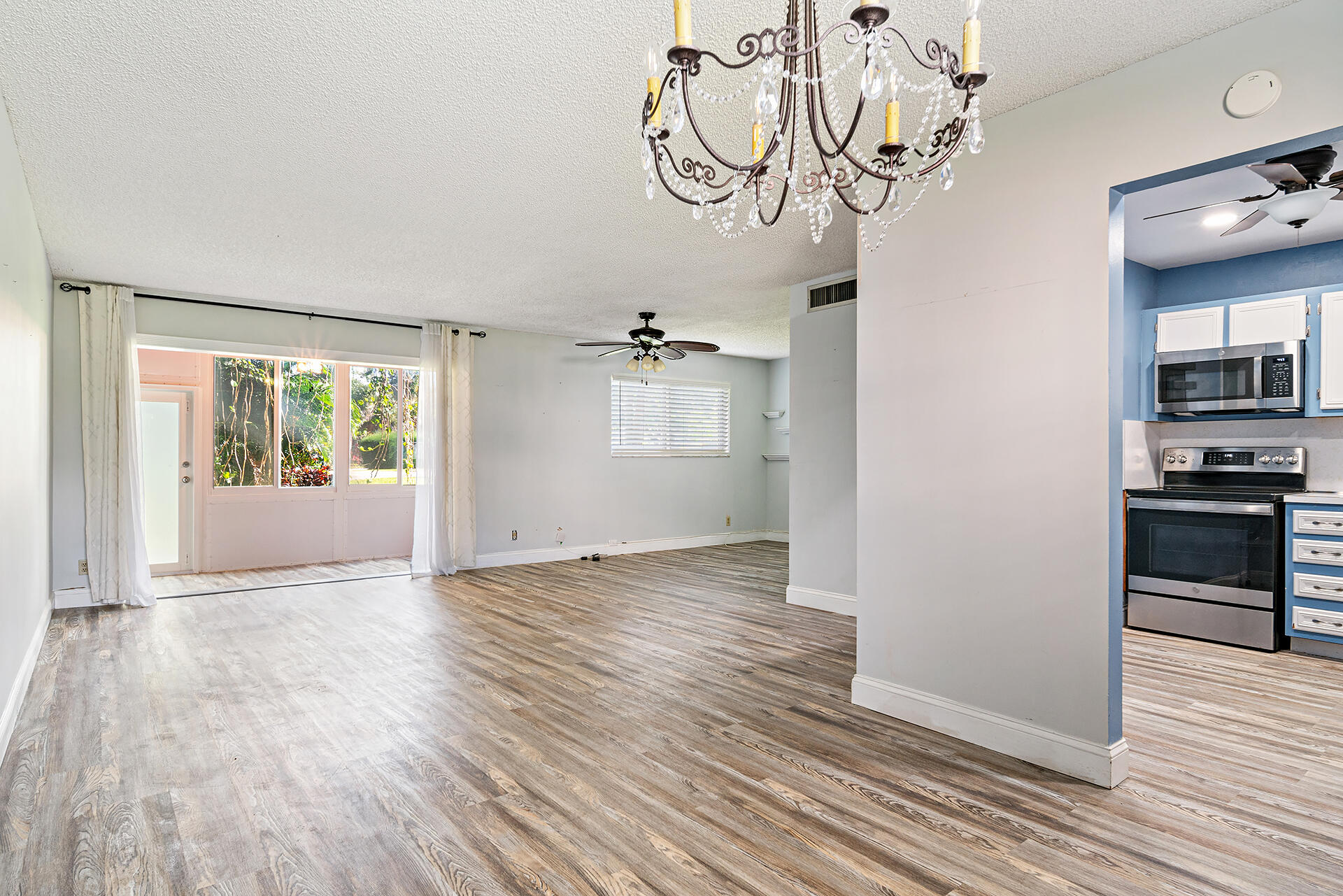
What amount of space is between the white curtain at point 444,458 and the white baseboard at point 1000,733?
4.78 metres

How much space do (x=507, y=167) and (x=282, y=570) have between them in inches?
236

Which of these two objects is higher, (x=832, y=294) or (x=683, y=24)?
(x=832, y=294)

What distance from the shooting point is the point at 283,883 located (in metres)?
1.93

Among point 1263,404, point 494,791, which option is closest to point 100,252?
point 494,791

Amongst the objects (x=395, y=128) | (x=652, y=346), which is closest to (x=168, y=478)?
(x=652, y=346)

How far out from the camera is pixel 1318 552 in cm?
414

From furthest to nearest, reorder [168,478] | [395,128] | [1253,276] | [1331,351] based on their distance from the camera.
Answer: [168,478] < [1253,276] < [1331,351] < [395,128]

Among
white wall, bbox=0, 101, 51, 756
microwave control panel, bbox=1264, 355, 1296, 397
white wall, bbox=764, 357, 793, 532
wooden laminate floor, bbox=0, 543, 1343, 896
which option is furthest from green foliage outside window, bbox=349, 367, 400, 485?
microwave control panel, bbox=1264, 355, 1296, 397

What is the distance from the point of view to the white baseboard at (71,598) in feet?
17.7

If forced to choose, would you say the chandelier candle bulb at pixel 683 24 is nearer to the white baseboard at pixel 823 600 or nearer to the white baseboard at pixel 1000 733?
the white baseboard at pixel 1000 733

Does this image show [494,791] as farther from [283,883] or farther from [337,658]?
[337,658]

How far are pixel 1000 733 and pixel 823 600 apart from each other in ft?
8.71

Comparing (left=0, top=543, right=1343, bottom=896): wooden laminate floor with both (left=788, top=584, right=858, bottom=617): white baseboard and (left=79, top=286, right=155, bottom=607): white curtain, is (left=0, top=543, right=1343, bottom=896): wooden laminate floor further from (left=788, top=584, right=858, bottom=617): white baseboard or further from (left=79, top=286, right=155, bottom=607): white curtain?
(left=79, top=286, right=155, bottom=607): white curtain

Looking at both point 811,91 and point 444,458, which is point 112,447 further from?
point 811,91
